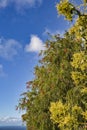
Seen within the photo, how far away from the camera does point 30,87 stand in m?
32.0

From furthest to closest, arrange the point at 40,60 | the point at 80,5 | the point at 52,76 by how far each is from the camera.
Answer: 1. the point at 40,60
2. the point at 52,76
3. the point at 80,5

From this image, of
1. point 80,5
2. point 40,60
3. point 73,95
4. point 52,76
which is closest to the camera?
point 80,5

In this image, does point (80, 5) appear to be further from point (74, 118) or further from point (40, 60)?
point (40, 60)

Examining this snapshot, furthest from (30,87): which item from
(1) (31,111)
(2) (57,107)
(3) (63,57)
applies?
(2) (57,107)

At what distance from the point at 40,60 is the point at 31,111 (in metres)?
4.68

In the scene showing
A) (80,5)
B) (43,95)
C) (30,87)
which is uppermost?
(30,87)

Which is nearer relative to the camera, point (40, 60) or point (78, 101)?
point (78, 101)

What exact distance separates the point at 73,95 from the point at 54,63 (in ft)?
12.9

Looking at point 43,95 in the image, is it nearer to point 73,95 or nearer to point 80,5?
point 73,95

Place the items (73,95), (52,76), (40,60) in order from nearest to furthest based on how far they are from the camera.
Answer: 1. (73,95)
2. (52,76)
3. (40,60)

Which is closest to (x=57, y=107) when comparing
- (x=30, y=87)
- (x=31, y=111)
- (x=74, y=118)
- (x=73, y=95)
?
(x=74, y=118)

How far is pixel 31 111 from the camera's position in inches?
1166

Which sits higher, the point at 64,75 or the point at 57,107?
the point at 64,75

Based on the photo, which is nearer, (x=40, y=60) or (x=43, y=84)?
(x=43, y=84)
